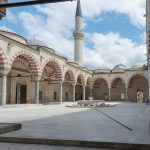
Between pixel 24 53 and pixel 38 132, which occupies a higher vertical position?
pixel 24 53

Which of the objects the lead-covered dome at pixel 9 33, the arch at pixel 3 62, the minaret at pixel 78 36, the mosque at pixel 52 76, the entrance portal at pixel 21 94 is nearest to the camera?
the arch at pixel 3 62

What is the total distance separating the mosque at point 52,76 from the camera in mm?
16828

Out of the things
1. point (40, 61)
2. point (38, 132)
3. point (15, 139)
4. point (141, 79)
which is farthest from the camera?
point (141, 79)

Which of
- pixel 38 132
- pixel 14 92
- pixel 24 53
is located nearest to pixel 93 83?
pixel 14 92

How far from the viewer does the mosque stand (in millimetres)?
16828

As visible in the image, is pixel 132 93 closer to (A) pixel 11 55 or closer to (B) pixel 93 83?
(B) pixel 93 83

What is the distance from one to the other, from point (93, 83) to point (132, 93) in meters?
5.46

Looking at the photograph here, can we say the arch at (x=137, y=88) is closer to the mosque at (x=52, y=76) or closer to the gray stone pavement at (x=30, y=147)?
the mosque at (x=52, y=76)

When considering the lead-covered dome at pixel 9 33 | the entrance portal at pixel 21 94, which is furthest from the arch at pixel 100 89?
the lead-covered dome at pixel 9 33

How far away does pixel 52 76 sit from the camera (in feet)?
95.4

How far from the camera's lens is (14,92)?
22125mm

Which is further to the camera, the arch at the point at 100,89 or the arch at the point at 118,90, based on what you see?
the arch at the point at 100,89

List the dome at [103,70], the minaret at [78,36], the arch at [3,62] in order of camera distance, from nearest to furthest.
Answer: the arch at [3,62], the minaret at [78,36], the dome at [103,70]

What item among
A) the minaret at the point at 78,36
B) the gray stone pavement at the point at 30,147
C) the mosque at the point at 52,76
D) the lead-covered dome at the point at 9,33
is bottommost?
the gray stone pavement at the point at 30,147
